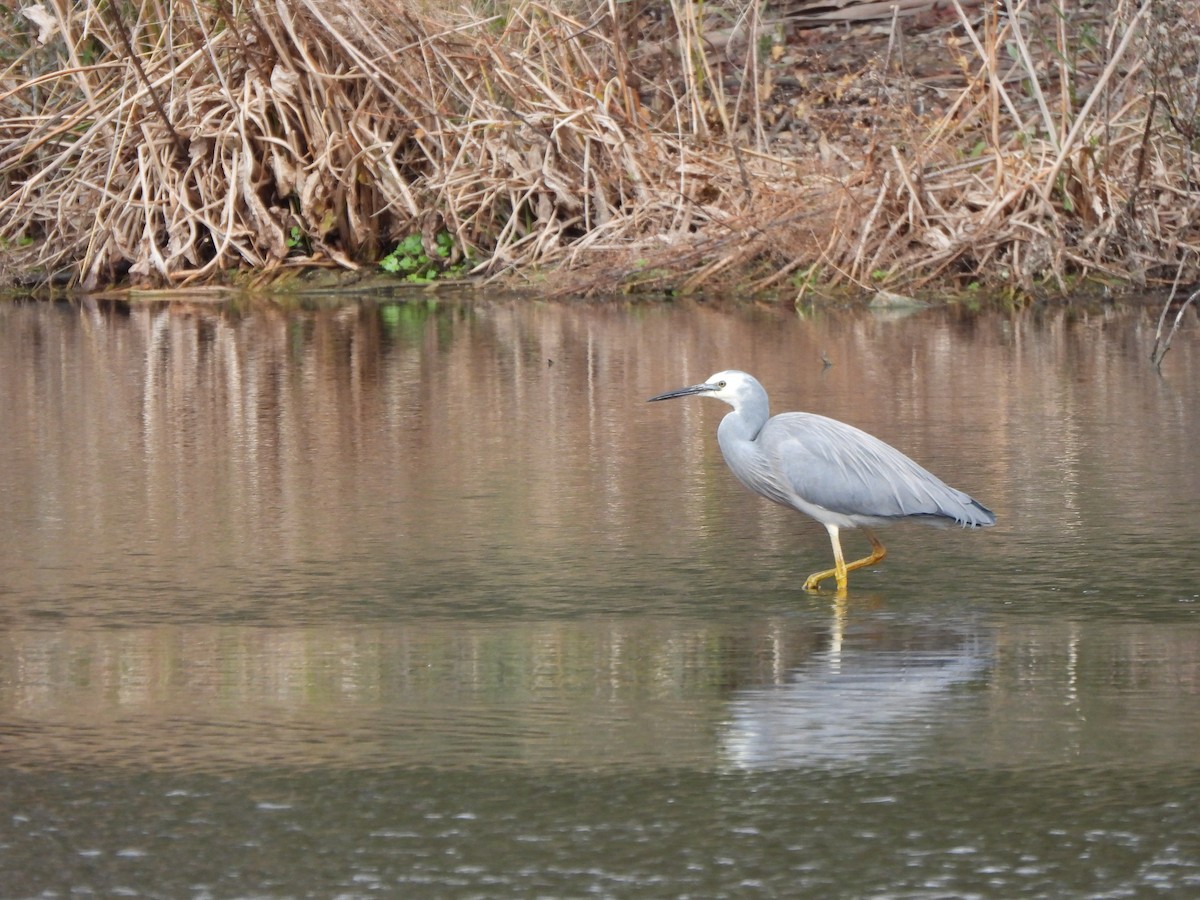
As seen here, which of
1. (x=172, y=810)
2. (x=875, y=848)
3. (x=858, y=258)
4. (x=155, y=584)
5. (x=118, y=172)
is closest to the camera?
(x=875, y=848)

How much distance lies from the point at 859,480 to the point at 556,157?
38.5 feet

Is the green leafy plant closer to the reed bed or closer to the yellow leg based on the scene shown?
the reed bed

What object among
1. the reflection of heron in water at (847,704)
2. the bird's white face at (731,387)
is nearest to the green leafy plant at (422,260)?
the bird's white face at (731,387)

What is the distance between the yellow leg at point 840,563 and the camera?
607 cm

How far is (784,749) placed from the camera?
437cm

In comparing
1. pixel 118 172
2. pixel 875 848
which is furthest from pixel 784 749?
pixel 118 172

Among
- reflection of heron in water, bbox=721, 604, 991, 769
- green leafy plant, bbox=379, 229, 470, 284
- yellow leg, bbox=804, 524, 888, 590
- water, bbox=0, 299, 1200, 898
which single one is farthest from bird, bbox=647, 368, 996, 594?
green leafy plant, bbox=379, 229, 470, 284

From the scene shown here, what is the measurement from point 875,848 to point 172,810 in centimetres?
134

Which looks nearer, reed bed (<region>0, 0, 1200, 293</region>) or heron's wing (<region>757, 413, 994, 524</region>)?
heron's wing (<region>757, 413, 994, 524</region>)

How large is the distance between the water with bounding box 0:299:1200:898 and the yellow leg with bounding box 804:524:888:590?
0.11 m

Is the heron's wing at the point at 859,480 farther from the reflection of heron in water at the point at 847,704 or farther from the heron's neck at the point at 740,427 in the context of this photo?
the reflection of heron in water at the point at 847,704

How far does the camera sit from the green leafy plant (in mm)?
17641

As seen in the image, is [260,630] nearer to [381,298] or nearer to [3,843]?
[3,843]

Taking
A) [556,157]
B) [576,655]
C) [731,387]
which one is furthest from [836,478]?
[556,157]
